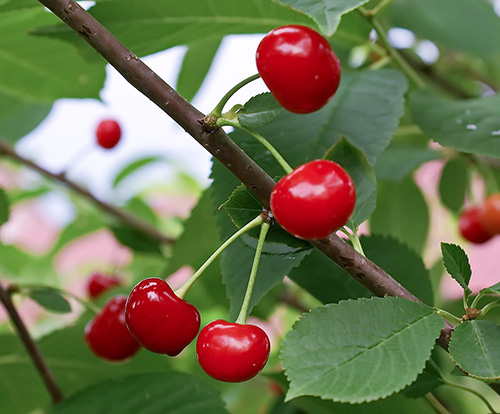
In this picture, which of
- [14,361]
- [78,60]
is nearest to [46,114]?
[78,60]

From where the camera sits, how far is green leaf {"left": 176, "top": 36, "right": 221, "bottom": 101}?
3.26ft

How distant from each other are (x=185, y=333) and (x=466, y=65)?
1.23m

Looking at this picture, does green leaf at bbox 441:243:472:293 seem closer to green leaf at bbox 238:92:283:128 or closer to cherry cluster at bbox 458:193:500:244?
green leaf at bbox 238:92:283:128

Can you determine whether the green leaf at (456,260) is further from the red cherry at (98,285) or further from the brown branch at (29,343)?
the red cherry at (98,285)

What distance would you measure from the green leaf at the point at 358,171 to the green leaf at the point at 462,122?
0.15 m

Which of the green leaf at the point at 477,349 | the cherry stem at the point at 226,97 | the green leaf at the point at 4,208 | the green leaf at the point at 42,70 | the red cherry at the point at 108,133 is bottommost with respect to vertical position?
the red cherry at the point at 108,133

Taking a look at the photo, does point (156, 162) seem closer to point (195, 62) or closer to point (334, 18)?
point (195, 62)

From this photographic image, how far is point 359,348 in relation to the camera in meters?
0.42


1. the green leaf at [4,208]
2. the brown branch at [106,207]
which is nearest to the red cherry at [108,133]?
the brown branch at [106,207]

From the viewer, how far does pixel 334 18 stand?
1.29 ft

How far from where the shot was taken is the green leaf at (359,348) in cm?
40

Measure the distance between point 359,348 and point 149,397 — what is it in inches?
13.8

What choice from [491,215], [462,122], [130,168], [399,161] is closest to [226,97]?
[462,122]

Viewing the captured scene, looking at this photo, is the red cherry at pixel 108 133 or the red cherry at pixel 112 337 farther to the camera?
the red cherry at pixel 108 133
